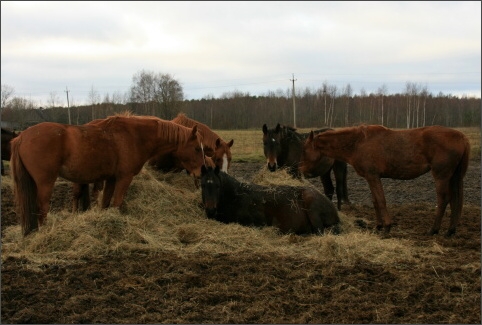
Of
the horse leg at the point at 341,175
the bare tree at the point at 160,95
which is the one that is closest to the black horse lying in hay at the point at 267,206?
the horse leg at the point at 341,175

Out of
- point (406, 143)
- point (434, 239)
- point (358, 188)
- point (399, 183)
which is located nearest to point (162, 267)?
point (434, 239)

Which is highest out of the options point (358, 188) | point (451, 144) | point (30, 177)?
point (451, 144)

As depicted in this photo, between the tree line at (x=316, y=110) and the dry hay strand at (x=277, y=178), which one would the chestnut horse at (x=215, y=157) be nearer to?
the dry hay strand at (x=277, y=178)

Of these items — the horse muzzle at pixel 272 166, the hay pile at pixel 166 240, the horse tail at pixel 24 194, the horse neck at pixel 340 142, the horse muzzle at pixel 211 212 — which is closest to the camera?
the hay pile at pixel 166 240

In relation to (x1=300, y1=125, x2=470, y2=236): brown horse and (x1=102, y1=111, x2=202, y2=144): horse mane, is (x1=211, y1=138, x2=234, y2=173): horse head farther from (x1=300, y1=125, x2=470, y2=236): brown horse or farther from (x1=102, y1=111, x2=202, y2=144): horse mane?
(x1=300, y1=125, x2=470, y2=236): brown horse

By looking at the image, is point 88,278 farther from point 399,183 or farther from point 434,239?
point 399,183

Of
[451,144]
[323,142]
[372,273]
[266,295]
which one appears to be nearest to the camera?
[266,295]

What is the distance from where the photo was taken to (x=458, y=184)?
7148 millimetres

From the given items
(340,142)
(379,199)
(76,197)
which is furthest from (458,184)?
(76,197)

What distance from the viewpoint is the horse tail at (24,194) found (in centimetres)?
586

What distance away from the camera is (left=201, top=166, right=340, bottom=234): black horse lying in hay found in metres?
6.56

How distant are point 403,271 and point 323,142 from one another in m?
3.56

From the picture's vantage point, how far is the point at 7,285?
4.33 metres

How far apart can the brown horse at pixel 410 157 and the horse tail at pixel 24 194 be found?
189 inches
